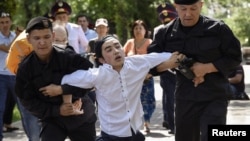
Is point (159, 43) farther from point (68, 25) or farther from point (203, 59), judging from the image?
point (68, 25)

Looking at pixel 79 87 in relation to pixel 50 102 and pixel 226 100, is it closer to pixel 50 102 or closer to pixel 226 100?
pixel 50 102

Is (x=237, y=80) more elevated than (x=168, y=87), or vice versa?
(x=168, y=87)

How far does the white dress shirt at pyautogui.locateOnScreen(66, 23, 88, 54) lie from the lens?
8711 millimetres

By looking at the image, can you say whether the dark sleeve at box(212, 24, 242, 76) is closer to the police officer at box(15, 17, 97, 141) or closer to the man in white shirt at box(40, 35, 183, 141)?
the man in white shirt at box(40, 35, 183, 141)

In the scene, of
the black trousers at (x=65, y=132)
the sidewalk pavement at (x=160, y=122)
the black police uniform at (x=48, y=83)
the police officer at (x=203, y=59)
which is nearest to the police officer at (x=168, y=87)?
the sidewalk pavement at (x=160, y=122)

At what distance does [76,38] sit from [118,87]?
3.83 meters

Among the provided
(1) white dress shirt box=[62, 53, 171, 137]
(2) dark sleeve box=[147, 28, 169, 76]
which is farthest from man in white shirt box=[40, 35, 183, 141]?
(2) dark sleeve box=[147, 28, 169, 76]

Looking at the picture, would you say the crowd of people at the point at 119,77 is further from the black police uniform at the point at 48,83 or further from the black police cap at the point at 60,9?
the black police cap at the point at 60,9

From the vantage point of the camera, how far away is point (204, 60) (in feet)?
17.0

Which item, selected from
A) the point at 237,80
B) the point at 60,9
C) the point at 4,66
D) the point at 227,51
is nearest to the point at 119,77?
the point at 227,51

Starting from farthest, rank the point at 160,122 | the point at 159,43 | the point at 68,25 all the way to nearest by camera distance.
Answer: the point at 160,122
the point at 68,25
the point at 159,43

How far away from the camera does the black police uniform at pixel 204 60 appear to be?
5141 mm

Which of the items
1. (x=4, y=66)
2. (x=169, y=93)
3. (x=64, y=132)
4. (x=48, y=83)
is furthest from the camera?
(x=169, y=93)

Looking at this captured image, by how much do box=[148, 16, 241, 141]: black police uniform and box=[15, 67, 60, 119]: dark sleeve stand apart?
109cm
